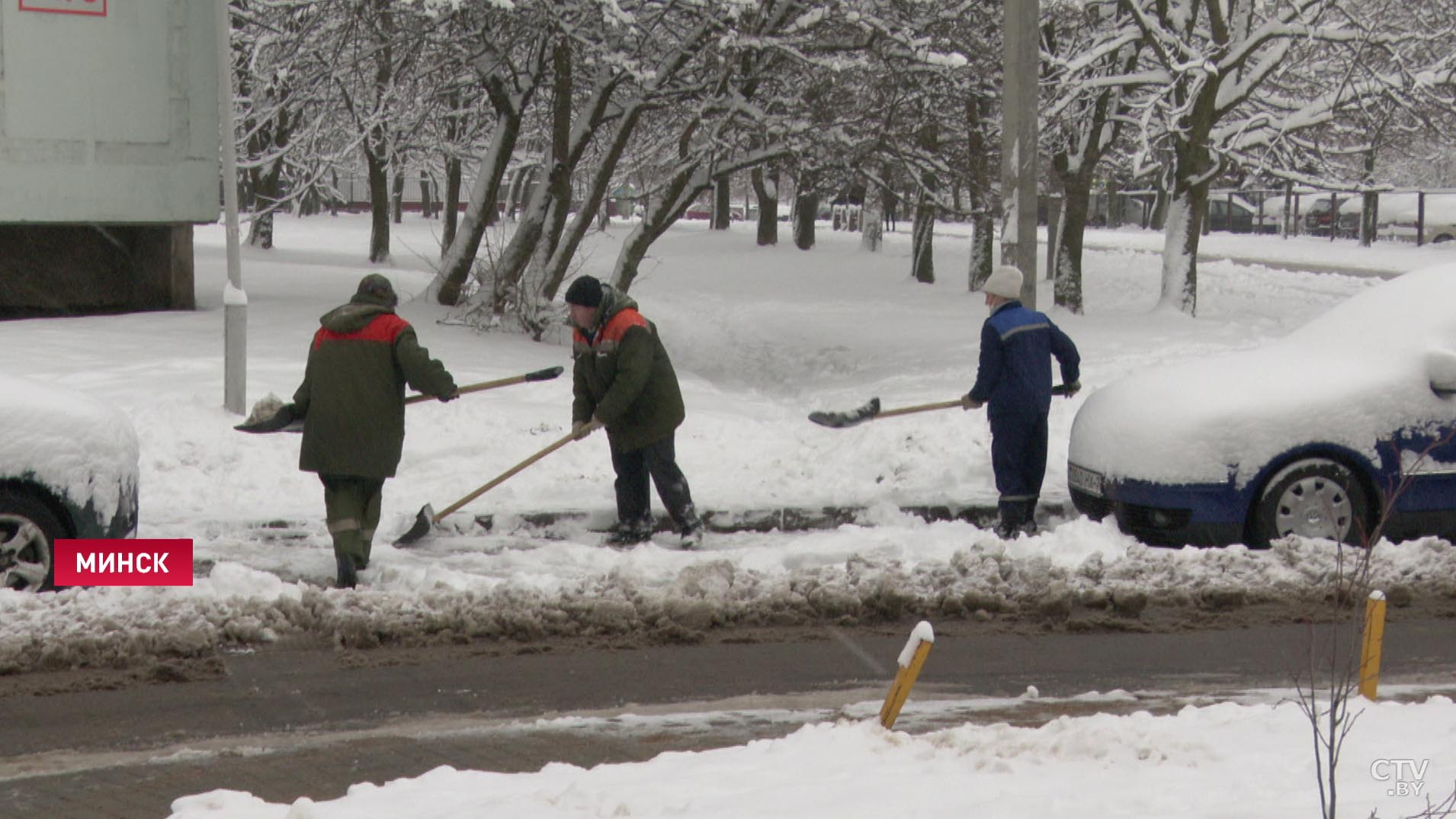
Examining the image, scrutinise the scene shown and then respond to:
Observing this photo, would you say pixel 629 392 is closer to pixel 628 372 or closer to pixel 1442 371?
pixel 628 372

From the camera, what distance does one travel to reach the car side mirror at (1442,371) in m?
8.57

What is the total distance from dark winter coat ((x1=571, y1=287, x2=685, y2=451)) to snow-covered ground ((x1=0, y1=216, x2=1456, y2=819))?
2.27ft

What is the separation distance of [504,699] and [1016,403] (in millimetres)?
4080

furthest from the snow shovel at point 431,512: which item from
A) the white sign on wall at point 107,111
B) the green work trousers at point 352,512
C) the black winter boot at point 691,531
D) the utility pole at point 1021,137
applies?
the white sign on wall at point 107,111

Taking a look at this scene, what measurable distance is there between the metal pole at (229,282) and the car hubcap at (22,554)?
469 centimetres

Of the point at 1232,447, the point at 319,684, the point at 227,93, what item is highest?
the point at 227,93

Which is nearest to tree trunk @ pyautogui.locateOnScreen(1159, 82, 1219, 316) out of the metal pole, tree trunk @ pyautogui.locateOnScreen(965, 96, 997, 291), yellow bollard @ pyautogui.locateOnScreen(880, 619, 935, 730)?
tree trunk @ pyautogui.locateOnScreen(965, 96, 997, 291)

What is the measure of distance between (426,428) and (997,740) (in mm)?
7693

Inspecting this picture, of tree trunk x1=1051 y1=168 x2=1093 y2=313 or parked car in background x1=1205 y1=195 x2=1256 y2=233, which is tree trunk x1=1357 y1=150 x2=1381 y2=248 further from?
tree trunk x1=1051 y1=168 x2=1093 y2=313

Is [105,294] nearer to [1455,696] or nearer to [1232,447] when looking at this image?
Result: [1232,447]

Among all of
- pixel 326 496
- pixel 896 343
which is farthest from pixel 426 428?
pixel 896 343

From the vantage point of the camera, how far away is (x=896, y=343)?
68.4 feet

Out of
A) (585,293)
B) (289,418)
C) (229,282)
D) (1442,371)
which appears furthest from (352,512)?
(1442,371)

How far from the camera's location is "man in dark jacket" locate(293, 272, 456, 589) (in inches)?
316
